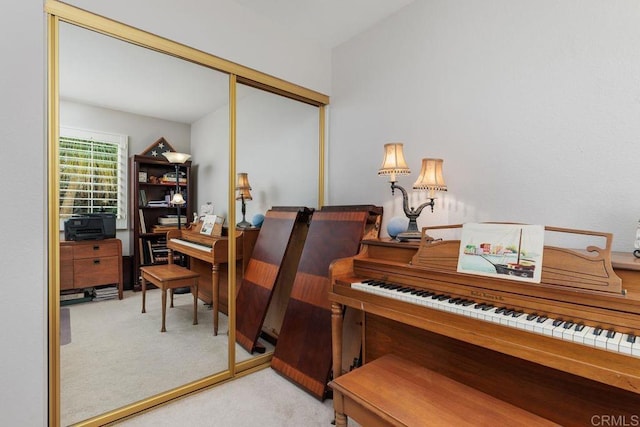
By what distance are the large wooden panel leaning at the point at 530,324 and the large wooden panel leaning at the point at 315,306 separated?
0.34 m

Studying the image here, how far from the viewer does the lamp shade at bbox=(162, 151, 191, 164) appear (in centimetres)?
218

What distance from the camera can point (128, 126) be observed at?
1.98 m

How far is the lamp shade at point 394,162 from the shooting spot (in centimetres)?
191

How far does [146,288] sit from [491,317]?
2036mm

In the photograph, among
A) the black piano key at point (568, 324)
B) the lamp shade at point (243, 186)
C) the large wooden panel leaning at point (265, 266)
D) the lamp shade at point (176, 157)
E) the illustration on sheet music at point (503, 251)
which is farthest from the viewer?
the large wooden panel leaning at point (265, 266)

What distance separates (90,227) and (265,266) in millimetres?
1243

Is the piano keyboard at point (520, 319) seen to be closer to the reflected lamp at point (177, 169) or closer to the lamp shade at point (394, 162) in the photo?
the lamp shade at point (394, 162)

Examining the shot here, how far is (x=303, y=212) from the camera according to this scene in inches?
105

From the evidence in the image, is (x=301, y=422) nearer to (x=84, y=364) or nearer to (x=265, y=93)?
(x=84, y=364)

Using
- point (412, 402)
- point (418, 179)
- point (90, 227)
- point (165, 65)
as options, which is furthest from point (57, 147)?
point (412, 402)

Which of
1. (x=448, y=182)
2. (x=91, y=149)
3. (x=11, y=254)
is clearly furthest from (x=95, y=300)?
(x=448, y=182)

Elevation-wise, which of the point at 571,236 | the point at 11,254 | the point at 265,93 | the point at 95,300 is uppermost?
the point at 265,93

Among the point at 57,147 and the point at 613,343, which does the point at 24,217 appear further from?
the point at 613,343

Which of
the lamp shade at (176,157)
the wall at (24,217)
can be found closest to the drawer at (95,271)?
the wall at (24,217)
